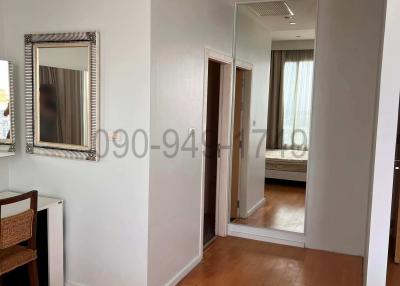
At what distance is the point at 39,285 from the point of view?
276 centimetres

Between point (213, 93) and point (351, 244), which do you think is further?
point (213, 93)

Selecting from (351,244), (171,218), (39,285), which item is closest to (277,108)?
(351,244)

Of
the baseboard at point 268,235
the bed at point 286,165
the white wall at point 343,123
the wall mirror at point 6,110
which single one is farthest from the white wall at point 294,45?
the wall mirror at point 6,110

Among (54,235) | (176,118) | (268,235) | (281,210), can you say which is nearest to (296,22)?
(176,118)

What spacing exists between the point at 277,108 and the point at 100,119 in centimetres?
227

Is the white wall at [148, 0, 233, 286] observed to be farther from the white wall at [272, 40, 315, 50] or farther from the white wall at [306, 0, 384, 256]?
the white wall at [306, 0, 384, 256]

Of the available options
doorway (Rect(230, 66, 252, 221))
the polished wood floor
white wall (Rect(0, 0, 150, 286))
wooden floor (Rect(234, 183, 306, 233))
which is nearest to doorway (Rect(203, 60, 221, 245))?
doorway (Rect(230, 66, 252, 221))

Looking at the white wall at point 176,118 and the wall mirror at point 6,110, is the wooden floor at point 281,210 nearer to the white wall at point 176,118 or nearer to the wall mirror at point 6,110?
the white wall at point 176,118

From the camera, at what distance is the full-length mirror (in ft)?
13.1

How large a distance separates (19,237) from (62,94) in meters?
1.11

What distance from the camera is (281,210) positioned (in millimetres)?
4312

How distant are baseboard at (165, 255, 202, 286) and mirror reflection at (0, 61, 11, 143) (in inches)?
71.1

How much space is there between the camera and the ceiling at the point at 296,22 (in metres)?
3.90

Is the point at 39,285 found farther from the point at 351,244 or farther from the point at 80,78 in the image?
the point at 351,244
